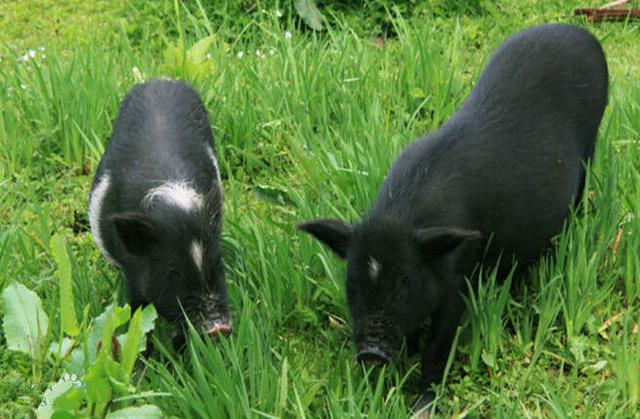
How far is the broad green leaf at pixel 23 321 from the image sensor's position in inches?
120

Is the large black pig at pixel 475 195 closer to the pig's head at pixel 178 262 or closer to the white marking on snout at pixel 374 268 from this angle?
the white marking on snout at pixel 374 268

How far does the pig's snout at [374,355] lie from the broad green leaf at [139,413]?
2.14 ft

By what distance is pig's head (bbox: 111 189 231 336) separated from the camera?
10.8ft

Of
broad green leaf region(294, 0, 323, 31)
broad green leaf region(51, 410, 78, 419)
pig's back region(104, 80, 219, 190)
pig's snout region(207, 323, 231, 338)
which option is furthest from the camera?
broad green leaf region(294, 0, 323, 31)

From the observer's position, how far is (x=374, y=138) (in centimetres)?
411

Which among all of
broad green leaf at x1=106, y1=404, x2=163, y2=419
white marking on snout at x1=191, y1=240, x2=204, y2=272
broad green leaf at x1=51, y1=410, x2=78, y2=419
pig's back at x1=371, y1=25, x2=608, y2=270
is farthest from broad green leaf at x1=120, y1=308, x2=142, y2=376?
pig's back at x1=371, y1=25, x2=608, y2=270

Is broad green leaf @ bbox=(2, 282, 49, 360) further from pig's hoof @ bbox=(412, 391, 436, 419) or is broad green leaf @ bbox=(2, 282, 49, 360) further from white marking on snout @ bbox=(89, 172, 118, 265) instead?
pig's hoof @ bbox=(412, 391, 436, 419)

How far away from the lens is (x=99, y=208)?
387cm

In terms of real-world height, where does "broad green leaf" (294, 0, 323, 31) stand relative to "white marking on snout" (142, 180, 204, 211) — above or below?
below

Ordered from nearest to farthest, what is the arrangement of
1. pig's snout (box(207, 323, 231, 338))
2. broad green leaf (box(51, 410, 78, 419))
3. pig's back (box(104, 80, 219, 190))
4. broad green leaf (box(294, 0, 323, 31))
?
broad green leaf (box(51, 410, 78, 419))
pig's snout (box(207, 323, 231, 338))
pig's back (box(104, 80, 219, 190))
broad green leaf (box(294, 0, 323, 31))

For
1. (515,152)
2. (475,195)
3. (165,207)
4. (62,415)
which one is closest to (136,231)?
(165,207)

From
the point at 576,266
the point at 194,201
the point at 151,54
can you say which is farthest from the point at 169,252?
the point at 151,54

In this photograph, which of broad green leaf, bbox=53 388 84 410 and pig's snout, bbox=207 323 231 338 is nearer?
broad green leaf, bbox=53 388 84 410

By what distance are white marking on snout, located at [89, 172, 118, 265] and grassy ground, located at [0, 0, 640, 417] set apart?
0.30 feet
